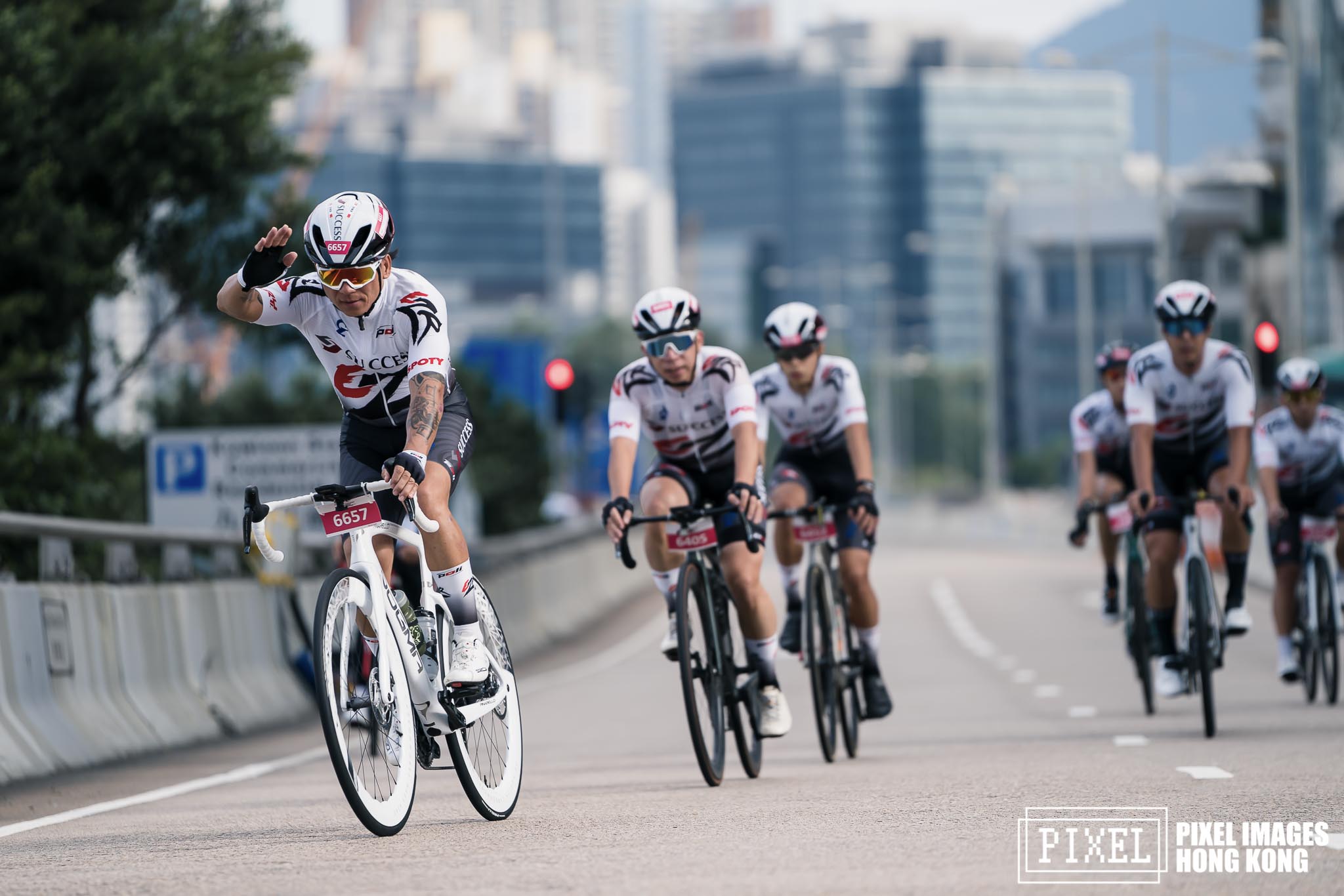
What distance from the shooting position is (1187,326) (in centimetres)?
1216

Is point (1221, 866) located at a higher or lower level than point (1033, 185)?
lower

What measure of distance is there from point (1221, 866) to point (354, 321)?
11.3ft

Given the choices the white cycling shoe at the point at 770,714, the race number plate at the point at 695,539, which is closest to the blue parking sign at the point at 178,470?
the white cycling shoe at the point at 770,714

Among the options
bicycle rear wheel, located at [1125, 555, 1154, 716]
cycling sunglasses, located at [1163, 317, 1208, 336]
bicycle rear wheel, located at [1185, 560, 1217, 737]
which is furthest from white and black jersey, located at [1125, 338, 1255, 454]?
bicycle rear wheel, located at [1125, 555, 1154, 716]

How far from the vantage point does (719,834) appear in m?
7.46

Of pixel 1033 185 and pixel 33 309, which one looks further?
pixel 1033 185

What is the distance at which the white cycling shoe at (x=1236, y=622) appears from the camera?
40.0 feet

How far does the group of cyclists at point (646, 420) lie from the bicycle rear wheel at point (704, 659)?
0.33 ft

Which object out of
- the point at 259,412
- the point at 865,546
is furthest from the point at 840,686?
the point at 259,412

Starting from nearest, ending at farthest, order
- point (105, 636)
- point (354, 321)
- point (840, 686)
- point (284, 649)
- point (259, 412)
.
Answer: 1. point (354, 321)
2. point (840, 686)
3. point (105, 636)
4. point (284, 649)
5. point (259, 412)

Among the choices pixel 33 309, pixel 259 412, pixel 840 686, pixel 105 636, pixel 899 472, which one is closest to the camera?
pixel 840 686

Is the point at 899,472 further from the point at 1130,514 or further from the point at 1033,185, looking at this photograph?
the point at 1130,514

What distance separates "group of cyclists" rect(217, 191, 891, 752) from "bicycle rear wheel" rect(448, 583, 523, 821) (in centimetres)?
20

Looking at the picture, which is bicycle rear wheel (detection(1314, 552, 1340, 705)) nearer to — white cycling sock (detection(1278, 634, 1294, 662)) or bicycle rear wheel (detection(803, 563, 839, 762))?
white cycling sock (detection(1278, 634, 1294, 662))
